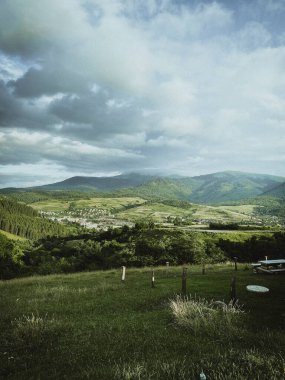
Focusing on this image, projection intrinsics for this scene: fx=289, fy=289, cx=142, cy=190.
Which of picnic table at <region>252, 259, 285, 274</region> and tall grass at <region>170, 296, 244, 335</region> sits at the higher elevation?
tall grass at <region>170, 296, 244, 335</region>

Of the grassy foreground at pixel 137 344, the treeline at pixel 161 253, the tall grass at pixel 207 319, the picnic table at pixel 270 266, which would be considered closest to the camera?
the grassy foreground at pixel 137 344

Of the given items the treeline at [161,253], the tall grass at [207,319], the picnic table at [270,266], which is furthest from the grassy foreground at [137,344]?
the treeline at [161,253]

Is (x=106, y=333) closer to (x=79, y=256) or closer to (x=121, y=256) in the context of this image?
(x=121, y=256)

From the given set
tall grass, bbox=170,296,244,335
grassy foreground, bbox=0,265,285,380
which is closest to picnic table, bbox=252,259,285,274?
grassy foreground, bbox=0,265,285,380

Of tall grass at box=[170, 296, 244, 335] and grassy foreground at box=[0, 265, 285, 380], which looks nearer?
grassy foreground at box=[0, 265, 285, 380]

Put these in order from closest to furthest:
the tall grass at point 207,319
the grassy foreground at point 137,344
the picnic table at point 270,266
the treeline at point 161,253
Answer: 1. the grassy foreground at point 137,344
2. the tall grass at point 207,319
3. the picnic table at point 270,266
4. the treeline at point 161,253

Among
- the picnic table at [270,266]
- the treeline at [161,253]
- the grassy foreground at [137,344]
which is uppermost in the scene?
the grassy foreground at [137,344]

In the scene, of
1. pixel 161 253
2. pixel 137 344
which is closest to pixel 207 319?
pixel 137 344

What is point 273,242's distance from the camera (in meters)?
69.6

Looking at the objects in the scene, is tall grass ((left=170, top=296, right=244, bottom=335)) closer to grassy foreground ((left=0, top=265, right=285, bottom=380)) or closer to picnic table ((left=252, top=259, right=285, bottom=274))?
grassy foreground ((left=0, top=265, right=285, bottom=380))

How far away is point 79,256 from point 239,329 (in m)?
68.5

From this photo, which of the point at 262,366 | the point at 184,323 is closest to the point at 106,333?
the point at 184,323

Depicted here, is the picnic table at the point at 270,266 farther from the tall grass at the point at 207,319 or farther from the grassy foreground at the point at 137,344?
the tall grass at the point at 207,319

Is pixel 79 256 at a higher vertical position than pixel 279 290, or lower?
lower
